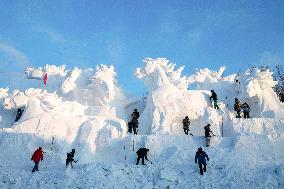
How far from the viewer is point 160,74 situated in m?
30.0

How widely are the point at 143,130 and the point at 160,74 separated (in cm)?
503

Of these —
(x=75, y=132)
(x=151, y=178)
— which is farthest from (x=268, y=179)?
(x=75, y=132)

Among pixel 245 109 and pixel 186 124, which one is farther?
pixel 245 109

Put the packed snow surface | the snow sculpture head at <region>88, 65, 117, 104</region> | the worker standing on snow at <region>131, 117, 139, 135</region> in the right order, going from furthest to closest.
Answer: the snow sculpture head at <region>88, 65, 117, 104</region> < the worker standing on snow at <region>131, 117, 139, 135</region> < the packed snow surface

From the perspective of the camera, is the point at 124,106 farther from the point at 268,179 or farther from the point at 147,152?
the point at 268,179

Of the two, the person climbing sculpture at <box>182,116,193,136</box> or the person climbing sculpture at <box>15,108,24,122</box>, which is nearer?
the person climbing sculpture at <box>182,116,193,136</box>

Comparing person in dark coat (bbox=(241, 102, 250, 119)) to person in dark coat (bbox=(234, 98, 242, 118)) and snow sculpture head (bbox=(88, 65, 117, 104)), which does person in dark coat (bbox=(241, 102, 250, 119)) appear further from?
snow sculpture head (bbox=(88, 65, 117, 104))

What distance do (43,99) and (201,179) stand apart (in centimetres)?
1457

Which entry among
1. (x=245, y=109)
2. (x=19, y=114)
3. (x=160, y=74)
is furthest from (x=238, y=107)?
(x=19, y=114)

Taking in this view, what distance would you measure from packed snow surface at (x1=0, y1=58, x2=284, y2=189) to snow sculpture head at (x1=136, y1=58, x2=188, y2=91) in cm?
8

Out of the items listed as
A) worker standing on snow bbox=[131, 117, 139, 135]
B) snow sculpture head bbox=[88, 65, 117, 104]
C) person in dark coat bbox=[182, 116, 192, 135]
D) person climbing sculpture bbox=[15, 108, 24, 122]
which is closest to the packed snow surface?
snow sculpture head bbox=[88, 65, 117, 104]

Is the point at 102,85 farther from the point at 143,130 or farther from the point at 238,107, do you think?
the point at 238,107

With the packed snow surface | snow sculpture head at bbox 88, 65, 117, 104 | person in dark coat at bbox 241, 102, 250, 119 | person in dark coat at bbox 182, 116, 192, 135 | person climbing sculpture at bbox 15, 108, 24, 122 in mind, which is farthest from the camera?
snow sculpture head at bbox 88, 65, 117, 104

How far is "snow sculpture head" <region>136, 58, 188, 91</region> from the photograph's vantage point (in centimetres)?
2981
